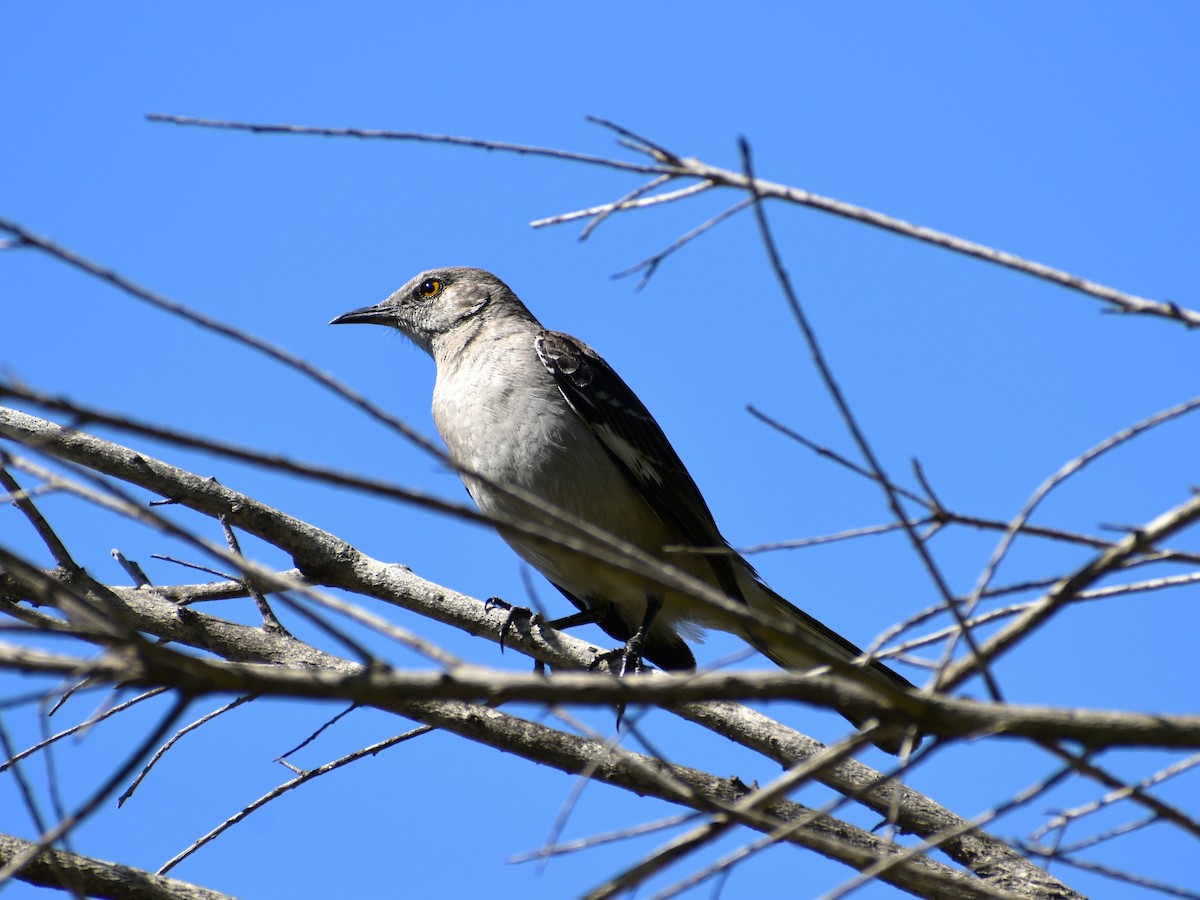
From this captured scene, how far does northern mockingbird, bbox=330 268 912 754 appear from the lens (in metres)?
6.13

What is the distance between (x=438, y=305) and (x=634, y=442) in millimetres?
1996

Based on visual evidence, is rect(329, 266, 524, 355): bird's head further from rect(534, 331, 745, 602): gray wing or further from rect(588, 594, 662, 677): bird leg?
rect(588, 594, 662, 677): bird leg

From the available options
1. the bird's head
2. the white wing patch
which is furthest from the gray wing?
the bird's head

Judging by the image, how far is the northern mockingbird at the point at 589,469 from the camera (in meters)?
6.13

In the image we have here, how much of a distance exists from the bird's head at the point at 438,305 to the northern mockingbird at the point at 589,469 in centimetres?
41

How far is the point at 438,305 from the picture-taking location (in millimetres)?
7891

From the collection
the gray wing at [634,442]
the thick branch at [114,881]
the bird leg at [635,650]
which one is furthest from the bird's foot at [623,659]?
the thick branch at [114,881]

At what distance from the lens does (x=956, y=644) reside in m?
2.01

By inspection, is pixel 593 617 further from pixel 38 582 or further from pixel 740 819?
pixel 38 582

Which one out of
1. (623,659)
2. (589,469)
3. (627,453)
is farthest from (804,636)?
(627,453)

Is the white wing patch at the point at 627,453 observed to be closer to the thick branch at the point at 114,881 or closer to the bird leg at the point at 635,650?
the bird leg at the point at 635,650

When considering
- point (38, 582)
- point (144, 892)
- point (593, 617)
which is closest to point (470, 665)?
point (38, 582)

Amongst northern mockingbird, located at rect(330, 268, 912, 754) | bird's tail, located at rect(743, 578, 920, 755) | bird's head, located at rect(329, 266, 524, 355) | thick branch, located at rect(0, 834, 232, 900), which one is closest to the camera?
thick branch, located at rect(0, 834, 232, 900)

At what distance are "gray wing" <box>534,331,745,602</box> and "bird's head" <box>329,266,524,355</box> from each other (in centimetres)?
92
